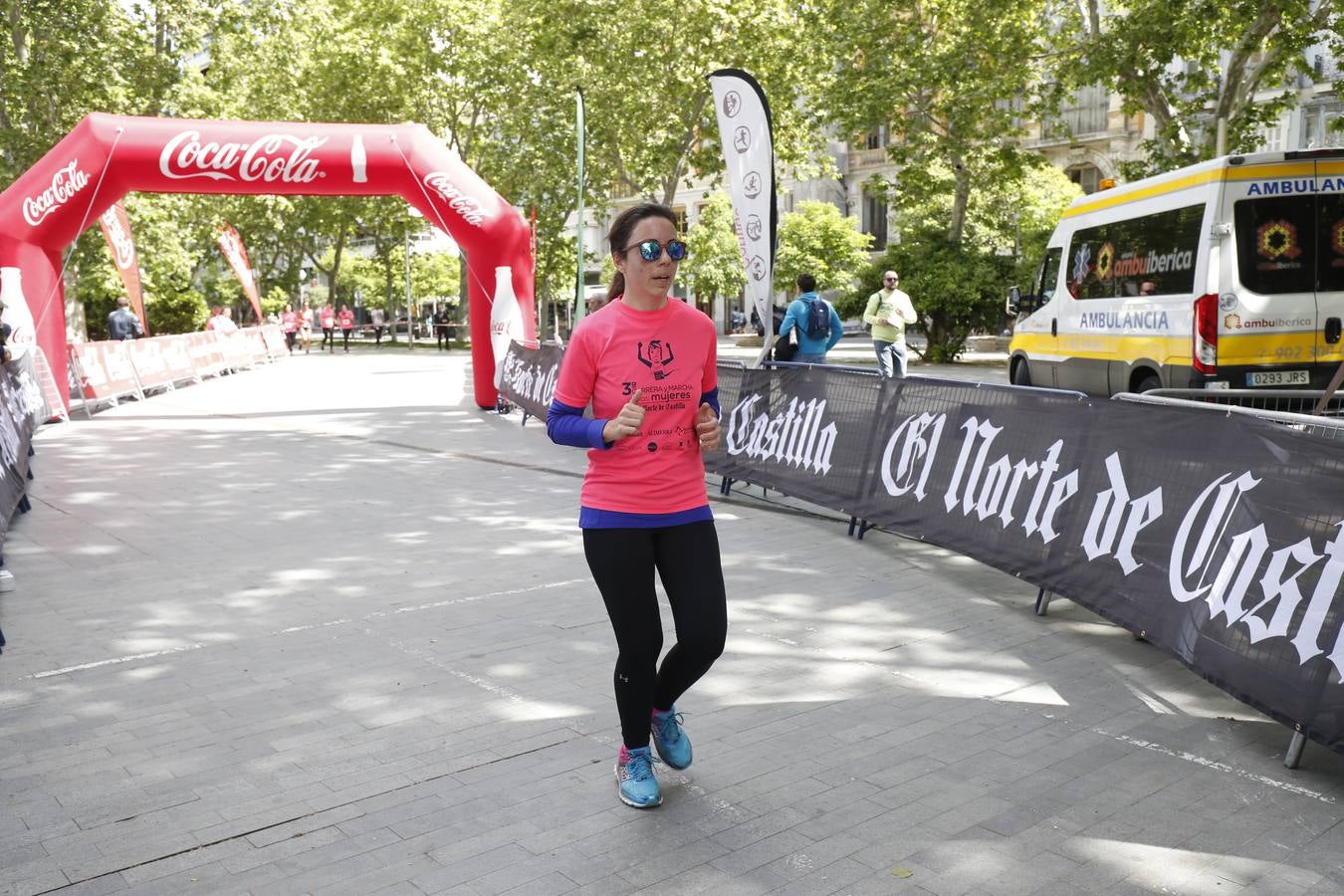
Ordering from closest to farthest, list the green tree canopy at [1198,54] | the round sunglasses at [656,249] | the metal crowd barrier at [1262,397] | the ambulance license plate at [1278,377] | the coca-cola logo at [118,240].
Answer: the round sunglasses at [656,249] < the metal crowd barrier at [1262,397] < the ambulance license plate at [1278,377] < the green tree canopy at [1198,54] < the coca-cola logo at [118,240]

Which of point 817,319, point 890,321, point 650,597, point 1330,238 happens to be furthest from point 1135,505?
point 890,321

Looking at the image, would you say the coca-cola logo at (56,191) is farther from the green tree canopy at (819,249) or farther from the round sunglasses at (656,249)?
the green tree canopy at (819,249)

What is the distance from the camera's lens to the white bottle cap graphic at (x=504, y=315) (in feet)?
58.0

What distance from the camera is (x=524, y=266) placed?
709 inches

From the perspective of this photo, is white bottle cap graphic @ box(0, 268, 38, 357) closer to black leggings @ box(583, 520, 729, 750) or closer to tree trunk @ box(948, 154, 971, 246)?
black leggings @ box(583, 520, 729, 750)

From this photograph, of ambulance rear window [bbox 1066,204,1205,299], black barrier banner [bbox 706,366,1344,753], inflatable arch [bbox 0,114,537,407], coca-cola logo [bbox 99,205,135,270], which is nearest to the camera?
black barrier banner [bbox 706,366,1344,753]

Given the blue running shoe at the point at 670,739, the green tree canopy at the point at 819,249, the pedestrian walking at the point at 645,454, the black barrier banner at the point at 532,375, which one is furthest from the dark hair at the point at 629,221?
the green tree canopy at the point at 819,249

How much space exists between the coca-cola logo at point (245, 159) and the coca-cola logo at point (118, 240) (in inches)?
200

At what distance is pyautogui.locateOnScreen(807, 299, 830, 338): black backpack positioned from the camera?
1346cm

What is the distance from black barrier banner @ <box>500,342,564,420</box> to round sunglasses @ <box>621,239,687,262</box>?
1020 centimetres

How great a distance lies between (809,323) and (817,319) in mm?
98

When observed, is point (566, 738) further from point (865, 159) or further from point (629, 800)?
point (865, 159)

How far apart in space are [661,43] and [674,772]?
1163 inches

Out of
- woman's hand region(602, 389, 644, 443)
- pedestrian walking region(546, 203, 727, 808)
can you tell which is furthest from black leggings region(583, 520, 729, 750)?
woman's hand region(602, 389, 644, 443)
